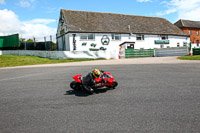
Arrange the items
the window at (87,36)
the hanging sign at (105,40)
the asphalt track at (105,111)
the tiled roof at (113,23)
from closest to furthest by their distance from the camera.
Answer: the asphalt track at (105,111) → the window at (87,36) → the tiled roof at (113,23) → the hanging sign at (105,40)

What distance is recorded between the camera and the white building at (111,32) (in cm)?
2986

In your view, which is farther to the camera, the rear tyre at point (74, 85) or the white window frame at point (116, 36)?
the white window frame at point (116, 36)

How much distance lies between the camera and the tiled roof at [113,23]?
30.8 m

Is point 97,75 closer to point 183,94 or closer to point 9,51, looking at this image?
point 183,94

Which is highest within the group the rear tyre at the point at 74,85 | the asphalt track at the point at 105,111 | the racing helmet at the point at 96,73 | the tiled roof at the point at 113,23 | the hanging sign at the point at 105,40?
the tiled roof at the point at 113,23

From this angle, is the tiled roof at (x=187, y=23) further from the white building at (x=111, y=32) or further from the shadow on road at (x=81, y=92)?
the shadow on road at (x=81, y=92)

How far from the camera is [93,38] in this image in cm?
3062

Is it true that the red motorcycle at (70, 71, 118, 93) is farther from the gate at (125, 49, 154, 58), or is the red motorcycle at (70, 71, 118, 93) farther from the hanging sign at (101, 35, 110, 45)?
the hanging sign at (101, 35, 110, 45)

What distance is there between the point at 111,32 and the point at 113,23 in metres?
3.47

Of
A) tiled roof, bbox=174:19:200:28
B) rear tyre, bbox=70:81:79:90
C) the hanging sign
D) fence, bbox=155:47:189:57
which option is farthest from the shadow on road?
tiled roof, bbox=174:19:200:28

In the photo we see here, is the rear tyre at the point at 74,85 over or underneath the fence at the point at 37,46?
underneath

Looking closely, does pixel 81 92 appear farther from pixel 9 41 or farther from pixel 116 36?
pixel 9 41

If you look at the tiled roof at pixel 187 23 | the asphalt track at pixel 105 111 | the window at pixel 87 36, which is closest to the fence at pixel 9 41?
the window at pixel 87 36

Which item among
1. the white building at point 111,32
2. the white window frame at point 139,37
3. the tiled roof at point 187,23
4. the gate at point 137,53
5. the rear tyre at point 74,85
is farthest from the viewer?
the tiled roof at point 187,23
